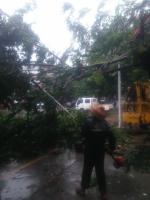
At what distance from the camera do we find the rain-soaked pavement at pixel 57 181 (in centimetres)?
414

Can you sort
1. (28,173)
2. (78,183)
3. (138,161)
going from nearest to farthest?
(78,183) → (28,173) → (138,161)

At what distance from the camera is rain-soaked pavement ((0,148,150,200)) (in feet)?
13.6

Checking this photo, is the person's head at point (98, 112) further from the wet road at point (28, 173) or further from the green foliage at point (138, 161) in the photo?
the green foliage at point (138, 161)

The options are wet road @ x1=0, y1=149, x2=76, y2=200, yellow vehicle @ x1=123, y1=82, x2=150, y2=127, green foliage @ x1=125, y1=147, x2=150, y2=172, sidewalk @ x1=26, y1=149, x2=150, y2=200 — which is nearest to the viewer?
sidewalk @ x1=26, y1=149, x2=150, y2=200

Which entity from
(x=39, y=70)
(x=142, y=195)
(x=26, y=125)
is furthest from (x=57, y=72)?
(x=142, y=195)

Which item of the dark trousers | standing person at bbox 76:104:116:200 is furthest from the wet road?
standing person at bbox 76:104:116:200

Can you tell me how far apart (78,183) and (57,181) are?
491 millimetres

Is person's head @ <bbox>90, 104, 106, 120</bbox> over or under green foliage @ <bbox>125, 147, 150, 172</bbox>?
over

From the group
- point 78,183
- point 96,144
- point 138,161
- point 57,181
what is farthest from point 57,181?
point 138,161

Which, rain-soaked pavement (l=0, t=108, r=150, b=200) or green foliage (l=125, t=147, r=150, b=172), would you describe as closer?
rain-soaked pavement (l=0, t=108, r=150, b=200)

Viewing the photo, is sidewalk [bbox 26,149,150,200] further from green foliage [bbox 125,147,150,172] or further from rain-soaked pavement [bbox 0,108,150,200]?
green foliage [bbox 125,147,150,172]

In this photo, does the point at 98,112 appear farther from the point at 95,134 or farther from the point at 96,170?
the point at 96,170

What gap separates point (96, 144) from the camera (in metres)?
3.97

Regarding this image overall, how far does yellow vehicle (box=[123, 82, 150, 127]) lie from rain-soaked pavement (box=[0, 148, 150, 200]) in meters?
4.22
